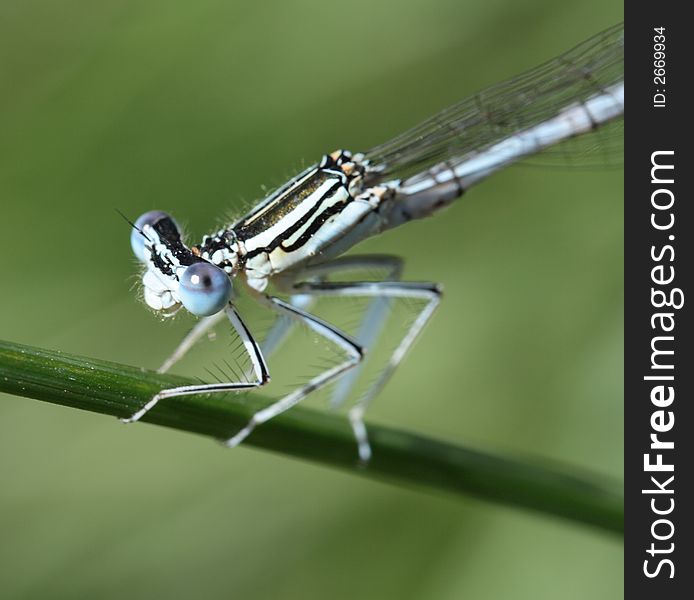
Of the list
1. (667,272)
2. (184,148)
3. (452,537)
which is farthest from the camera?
(184,148)

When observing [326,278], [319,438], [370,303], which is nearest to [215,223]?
[326,278]

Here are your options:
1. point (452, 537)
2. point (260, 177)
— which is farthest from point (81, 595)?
point (260, 177)

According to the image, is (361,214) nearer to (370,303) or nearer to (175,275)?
(370,303)

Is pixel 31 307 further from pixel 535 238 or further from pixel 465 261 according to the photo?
pixel 535 238

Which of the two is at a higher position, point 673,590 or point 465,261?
point 465,261

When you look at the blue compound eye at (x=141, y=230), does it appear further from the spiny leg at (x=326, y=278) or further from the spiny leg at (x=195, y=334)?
the spiny leg at (x=326, y=278)

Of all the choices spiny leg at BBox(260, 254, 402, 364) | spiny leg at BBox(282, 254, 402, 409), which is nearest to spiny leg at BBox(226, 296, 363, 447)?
spiny leg at BBox(260, 254, 402, 364)
